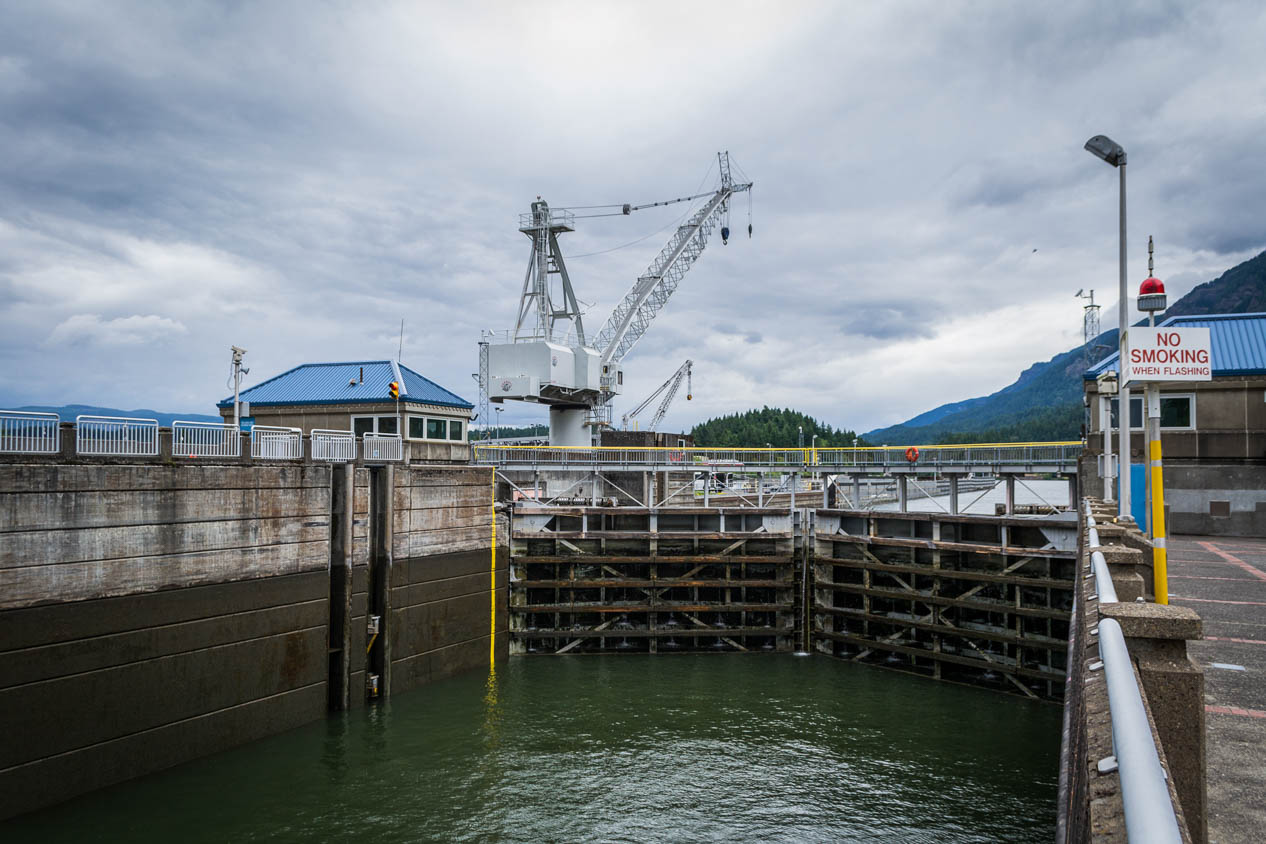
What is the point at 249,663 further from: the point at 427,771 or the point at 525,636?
the point at 525,636

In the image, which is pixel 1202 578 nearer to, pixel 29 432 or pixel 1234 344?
pixel 1234 344

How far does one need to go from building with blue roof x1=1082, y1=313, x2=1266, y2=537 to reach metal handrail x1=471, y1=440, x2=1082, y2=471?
267cm

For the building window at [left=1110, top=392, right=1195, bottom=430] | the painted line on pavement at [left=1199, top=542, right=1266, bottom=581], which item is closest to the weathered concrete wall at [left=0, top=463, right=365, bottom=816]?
the painted line on pavement at [left=1199, top=542, right=1266, bottom=581]

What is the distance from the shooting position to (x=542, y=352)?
147 ft

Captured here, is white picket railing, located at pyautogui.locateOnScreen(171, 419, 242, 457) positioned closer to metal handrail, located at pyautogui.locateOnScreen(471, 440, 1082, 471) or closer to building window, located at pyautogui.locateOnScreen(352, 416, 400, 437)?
building window, located at pyautogui.locateOnScreen(352, 416, 400, 437)

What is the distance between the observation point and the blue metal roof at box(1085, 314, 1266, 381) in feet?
103

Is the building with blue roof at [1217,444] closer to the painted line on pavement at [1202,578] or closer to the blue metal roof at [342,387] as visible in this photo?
the painted line on pavement at [1202,578]

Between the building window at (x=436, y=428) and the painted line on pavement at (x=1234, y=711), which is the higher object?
the building window at (x=436, y=428)

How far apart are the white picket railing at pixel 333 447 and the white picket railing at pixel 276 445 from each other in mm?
464

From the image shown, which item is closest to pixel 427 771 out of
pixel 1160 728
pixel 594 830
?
pixel 594 830

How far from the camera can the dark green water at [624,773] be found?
1730cm

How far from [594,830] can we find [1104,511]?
12927 mm

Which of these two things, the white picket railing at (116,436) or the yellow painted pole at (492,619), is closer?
the white picket railing at (116,436)

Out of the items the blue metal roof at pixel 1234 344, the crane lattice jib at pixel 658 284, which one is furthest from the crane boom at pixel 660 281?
the blue metal roof at pixel 1234 344
